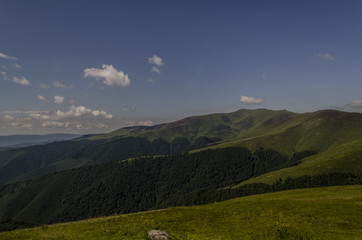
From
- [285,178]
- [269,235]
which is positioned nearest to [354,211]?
[269,235]

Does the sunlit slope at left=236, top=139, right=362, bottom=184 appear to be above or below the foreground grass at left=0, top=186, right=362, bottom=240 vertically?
below

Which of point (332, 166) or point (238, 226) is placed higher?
point (238, 226)

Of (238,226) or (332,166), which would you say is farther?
(332,166)

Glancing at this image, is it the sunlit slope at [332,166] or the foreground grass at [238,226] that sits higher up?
the foreground grass at [238,226]

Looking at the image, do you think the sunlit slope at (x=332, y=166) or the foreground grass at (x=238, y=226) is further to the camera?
the sunlit slope at (x=332, y=166)

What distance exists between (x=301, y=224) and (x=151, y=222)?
20493 millimetres

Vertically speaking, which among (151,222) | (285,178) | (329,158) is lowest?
(285,178)

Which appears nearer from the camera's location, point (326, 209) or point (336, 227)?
point (336, 227)

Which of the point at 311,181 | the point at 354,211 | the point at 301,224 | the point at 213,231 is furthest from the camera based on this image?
the point at 311,181

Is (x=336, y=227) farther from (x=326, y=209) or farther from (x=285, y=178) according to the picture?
(x=285, y=178)

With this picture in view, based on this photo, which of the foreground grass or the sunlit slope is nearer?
the foreground grass

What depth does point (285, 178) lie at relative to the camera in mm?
181000

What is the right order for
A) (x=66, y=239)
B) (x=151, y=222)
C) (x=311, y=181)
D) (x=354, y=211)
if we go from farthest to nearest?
(x=311, y=181) → (x=354, y=211) → (x=151, y=222) → (x=66, y=239)

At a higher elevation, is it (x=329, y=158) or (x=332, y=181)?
(x=329, y=158)
